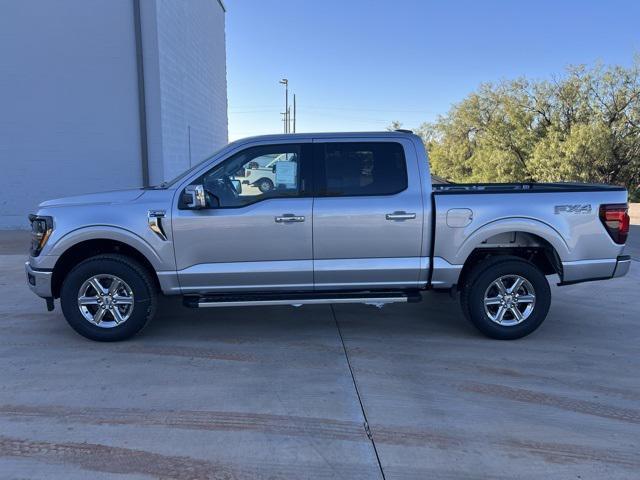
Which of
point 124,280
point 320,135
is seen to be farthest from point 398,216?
point 124,280

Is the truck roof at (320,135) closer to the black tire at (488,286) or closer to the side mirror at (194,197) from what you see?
the side mirror at (194,197)

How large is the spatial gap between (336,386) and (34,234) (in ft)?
10.7

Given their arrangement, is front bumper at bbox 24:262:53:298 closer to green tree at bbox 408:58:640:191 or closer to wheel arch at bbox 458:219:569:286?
wheel arch at bbox 458:219:569:286

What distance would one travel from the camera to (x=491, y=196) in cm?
500

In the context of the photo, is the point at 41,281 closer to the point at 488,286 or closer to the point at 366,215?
the point at 366,215

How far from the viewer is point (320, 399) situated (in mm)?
3852

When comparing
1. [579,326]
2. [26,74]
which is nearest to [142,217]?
[579,326]

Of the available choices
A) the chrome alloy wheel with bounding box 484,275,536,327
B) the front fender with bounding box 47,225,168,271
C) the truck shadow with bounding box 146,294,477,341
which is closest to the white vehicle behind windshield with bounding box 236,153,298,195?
the front fender with bounding box 47,225,168,271

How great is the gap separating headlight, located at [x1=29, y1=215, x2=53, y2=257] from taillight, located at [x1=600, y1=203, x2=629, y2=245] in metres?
5.28

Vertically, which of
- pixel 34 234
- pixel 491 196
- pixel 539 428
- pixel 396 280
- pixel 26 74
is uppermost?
pixel 26 74

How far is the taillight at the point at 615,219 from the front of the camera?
197 inches

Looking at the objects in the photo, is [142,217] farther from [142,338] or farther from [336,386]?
[336,386]

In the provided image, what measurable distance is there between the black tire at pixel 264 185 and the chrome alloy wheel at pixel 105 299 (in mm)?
1576

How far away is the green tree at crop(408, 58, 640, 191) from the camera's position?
86.6 feet
